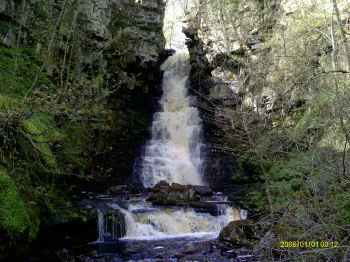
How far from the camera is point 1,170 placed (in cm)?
523

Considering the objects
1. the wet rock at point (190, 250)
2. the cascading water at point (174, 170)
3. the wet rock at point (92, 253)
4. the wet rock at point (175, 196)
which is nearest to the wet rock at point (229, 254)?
the wet rock at point (190, 250)

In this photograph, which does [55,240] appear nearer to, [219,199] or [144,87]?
[219,199]

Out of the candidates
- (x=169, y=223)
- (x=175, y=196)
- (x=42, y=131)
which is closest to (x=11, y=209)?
(x=42, y=131)

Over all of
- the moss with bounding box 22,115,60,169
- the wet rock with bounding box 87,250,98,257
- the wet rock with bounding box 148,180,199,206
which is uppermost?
the moss with bounding box 22,115,60,169

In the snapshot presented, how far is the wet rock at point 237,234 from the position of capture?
7.45 m

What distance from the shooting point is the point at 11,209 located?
496 centimetres

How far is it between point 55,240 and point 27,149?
2584mm

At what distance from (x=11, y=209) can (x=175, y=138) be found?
1219 cm

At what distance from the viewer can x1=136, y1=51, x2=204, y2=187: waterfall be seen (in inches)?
585

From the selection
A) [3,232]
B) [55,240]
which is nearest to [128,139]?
[55,240]

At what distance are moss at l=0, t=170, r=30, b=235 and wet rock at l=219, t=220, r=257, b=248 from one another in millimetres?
4845

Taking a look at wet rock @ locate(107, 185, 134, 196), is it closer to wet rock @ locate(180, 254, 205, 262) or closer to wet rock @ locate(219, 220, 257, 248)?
wet rock @ locate(219, 220, 257, 248)

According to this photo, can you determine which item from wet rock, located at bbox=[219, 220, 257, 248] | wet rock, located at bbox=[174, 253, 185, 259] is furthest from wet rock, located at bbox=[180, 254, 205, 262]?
wet rock, located at bbox=[219, 220, 257, 248]

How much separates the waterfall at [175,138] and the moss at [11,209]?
949 cm
